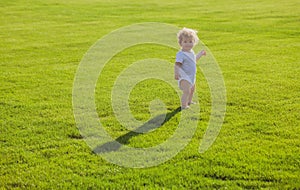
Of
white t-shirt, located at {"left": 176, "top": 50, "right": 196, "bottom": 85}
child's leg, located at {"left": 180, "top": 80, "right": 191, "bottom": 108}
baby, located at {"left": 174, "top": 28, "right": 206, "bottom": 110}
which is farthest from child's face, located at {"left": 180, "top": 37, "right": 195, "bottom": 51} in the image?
child's leg, located at {"left": 180, "top": 80, "right": 191, "bottom": 108}

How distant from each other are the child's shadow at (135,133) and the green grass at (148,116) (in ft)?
0.44

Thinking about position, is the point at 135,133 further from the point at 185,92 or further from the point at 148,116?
the point at 185,92

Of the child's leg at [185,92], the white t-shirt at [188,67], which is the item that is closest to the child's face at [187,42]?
the white t-shirt at [188,67]

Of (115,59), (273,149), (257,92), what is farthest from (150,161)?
(115,59)

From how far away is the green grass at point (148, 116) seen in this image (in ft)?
15.9

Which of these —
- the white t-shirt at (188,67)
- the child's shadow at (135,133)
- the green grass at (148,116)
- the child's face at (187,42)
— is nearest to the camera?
the green grass at (148,116)

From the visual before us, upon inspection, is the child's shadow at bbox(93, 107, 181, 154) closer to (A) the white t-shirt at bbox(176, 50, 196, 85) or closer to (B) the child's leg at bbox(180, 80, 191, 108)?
(B) the child's leg at bbox(180, 80, 191, 108)

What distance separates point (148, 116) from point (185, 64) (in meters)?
1.18

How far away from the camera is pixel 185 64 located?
713 centimetres

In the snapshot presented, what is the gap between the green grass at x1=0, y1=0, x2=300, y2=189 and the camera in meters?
4.83

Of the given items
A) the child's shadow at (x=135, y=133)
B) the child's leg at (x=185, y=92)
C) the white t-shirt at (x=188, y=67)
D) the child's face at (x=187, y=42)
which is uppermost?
the child's face at (x=187, y=42)

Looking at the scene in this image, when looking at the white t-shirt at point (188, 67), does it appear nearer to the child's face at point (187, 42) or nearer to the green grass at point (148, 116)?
the child's face at point (187, 42)

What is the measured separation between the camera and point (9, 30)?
17.6 m

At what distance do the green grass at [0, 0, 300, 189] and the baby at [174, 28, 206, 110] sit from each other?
0.38 metres
